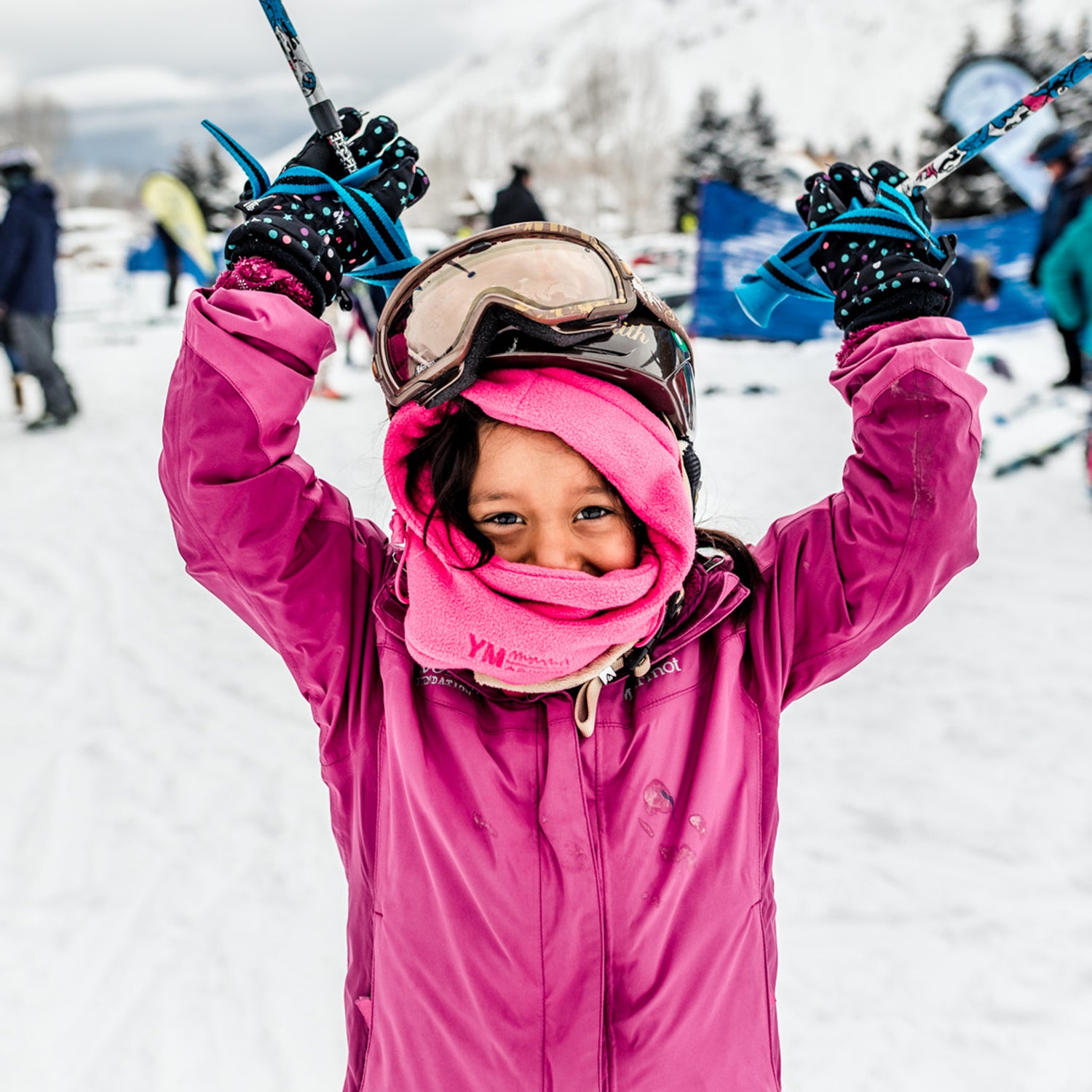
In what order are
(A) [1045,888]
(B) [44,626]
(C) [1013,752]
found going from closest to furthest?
(A) [1045,888] < (C) [1013,752] < (B) [44,626]

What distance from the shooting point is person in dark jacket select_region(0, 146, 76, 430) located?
6.77 meters

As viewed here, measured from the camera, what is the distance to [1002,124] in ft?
4.79

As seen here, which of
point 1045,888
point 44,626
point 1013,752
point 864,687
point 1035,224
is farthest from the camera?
point 1035,224

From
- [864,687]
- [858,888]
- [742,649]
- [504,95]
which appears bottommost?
[858,888]

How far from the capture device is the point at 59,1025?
2.29 m

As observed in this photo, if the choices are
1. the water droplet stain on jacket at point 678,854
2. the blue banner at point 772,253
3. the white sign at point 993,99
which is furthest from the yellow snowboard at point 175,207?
the water droplet stain on jacket at point 678,854

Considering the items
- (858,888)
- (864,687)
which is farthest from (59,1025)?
(864,687)

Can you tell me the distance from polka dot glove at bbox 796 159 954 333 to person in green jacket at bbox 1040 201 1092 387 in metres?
4.84

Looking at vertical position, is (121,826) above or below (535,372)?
below

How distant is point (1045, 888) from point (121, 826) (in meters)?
2.96

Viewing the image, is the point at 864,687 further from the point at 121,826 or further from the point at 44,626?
the point at 44,626

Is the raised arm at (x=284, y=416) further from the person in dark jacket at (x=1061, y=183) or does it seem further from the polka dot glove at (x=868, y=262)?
the person in dark jacket at (x=1061, y=183)

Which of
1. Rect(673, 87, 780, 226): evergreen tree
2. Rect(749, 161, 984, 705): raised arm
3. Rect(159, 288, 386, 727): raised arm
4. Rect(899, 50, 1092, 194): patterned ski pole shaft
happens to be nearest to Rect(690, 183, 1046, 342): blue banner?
Rect(899, 50, 1092, 194): patterned ski pole shaft

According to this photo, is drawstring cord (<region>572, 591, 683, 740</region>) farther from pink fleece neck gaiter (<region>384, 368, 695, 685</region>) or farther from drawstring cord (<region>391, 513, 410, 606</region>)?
drawstring cord (<region>391, 513, 410, 606</region>)
